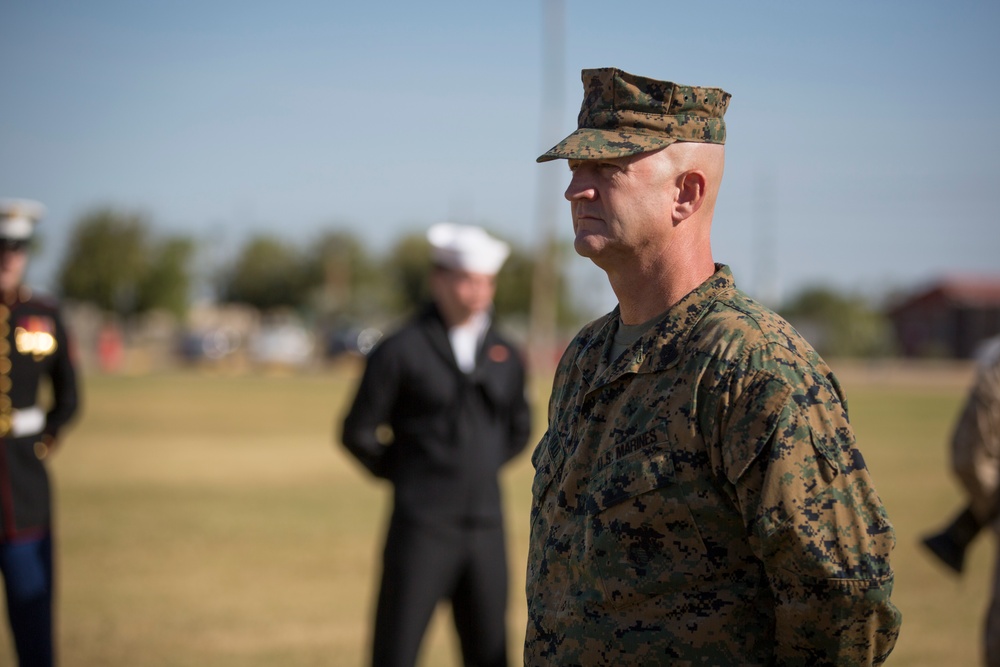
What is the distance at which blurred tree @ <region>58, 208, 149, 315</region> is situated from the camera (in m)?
75.2

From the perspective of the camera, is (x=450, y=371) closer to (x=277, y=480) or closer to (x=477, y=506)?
(x=477, y=506)

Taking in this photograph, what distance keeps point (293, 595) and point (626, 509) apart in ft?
21.5

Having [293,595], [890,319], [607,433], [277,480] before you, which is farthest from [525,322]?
[607,433]

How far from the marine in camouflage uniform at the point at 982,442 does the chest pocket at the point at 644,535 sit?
114 inches

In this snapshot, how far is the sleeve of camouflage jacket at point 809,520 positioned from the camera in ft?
6.96

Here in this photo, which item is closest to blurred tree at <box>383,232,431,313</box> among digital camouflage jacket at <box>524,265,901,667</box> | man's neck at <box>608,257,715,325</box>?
man's neck at <box>608,257,715,325</box>

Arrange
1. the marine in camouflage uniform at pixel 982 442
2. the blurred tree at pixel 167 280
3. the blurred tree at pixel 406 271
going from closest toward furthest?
the marine in camouflage uniform at pixel 982 442
the blurred tree at pixel 167 280
the blurred tree at pixel 406 271

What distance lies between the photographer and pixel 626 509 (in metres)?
2.35

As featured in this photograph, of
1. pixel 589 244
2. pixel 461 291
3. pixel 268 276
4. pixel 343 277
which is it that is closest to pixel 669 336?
pixel 589 244

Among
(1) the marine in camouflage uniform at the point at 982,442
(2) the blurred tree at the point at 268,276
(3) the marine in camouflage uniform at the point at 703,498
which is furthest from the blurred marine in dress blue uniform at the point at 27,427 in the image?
(2) the blurred tree at the point at 268,276

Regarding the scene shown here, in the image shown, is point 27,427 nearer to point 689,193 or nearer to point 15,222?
point 15,222

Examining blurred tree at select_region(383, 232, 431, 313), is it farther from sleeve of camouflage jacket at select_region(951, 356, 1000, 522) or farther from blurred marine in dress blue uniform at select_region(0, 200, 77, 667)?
sleeve of camouflage jacket at select_region(951, 356, 1000, 522)

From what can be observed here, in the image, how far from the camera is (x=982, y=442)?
15.4ft

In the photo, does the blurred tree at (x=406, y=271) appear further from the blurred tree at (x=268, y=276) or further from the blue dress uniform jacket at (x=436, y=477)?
the blue dress uniform jacket at (x=436, y=477)
